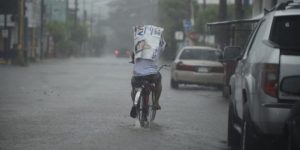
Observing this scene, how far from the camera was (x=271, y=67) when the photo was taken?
8414 millimetres

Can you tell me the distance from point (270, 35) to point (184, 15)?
6537 centimetres

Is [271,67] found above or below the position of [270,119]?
above

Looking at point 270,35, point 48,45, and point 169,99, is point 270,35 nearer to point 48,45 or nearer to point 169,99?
point 169,99

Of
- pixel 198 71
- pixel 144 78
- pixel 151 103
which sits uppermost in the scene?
pixel 144 78

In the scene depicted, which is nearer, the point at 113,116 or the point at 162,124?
the point at 162,124

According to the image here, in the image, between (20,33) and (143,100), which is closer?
(143,100)

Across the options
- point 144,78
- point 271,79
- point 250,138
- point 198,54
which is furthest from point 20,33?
point 271,79

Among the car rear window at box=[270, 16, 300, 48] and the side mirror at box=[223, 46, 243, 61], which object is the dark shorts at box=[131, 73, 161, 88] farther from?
the car rear window at box=[270, 16, 300, 48]

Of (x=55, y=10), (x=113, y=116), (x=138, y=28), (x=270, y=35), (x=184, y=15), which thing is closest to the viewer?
(x=270, y=35)

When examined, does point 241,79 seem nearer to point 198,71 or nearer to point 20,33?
point 198,71

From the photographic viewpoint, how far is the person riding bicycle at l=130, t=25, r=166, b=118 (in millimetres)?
14266

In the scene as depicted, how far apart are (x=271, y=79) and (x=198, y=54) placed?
64.8 feet

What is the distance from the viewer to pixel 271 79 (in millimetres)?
8422

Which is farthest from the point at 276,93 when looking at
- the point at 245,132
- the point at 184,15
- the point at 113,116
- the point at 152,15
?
the point at 152,15
